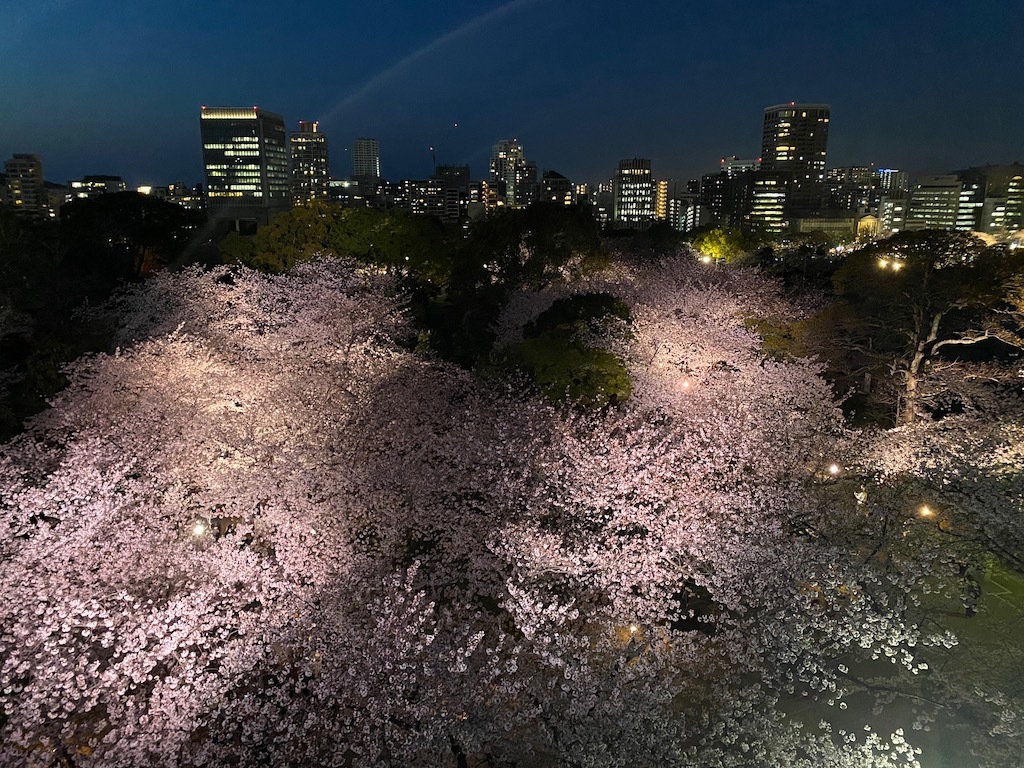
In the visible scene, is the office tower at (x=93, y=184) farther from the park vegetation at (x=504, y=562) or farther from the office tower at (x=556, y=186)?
the park vegetation at (x=504, y=562)

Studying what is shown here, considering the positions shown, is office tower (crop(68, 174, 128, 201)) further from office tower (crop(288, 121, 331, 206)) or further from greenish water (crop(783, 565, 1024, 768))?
greenish water (crop(783, 565, 1024, 768))

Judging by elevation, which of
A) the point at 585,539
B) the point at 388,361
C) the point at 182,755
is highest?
the point at 388,361

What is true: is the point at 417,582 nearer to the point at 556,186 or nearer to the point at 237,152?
the point at 237,152

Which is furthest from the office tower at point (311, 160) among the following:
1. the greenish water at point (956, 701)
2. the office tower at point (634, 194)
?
the greenish water at point (956, 701)

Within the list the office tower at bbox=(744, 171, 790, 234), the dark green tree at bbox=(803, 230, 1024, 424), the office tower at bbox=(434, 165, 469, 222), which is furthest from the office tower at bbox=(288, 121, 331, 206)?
the dark green tree at bbox=(803, 230, 1024, 424)

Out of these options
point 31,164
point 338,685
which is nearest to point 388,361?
point 338,685

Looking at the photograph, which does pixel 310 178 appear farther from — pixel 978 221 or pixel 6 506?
pixel 6 506
